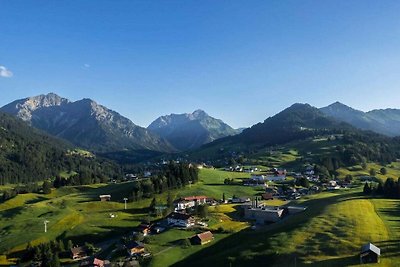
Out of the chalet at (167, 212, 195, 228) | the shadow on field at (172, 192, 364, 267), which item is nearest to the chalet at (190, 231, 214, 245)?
the shadow on field at (172, 192, 364, 267)

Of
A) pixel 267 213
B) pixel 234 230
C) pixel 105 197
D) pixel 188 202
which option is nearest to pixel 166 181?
pixel 105 197

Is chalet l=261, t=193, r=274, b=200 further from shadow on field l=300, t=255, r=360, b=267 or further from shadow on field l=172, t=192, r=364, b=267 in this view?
shadow on field l=300, t=255, r=360, b=267

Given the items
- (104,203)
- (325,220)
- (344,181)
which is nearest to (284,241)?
(325,220)

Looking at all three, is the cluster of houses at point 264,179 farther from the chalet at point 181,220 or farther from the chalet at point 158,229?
the chalet at point 158,229

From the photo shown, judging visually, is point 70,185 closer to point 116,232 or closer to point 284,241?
point 116,232

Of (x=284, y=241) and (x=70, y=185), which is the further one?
(x=70, y=185)
